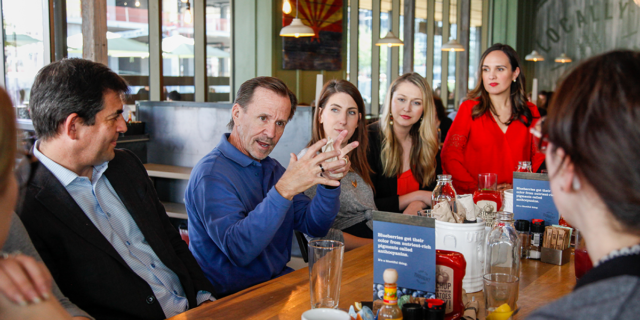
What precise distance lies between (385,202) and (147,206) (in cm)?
121

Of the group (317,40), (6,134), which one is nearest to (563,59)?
(317,40)

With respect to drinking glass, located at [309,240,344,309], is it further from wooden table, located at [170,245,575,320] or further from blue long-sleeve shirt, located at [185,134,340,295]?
blue long-sleeve shirt, located at [185,134,340,295]

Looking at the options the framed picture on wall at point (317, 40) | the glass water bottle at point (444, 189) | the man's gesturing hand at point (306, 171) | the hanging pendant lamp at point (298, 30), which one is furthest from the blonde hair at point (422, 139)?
the framed picture on wall at point (317, 40)

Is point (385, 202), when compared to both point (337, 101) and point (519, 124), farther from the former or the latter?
point (519, 124)

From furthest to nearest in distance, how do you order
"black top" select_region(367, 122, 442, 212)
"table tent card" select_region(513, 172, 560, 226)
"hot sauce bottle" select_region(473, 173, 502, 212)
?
"black top" select_region(367, 122, 442, 212) < "hot sauce bottle" select_region(473, 173, 502, 212) < "table tent card" select_region(513, 172, 560, 226)

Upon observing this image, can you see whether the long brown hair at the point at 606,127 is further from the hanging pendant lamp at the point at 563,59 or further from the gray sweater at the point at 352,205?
the hanging pendant lamp at the point at 563,59

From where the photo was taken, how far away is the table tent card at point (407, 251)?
1164 millimetres

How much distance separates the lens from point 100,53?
14.3 feet

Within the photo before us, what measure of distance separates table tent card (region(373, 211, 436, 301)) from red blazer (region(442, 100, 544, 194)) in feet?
5.80

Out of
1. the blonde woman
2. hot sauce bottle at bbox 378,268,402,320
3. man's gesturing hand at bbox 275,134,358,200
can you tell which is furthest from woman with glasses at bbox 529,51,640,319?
the blonde woman

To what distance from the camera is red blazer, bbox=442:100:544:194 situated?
2922mm

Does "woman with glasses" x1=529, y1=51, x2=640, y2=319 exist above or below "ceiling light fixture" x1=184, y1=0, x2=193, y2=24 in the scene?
below

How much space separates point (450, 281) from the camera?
1196 mm

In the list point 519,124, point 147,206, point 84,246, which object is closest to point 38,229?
point 84,246
